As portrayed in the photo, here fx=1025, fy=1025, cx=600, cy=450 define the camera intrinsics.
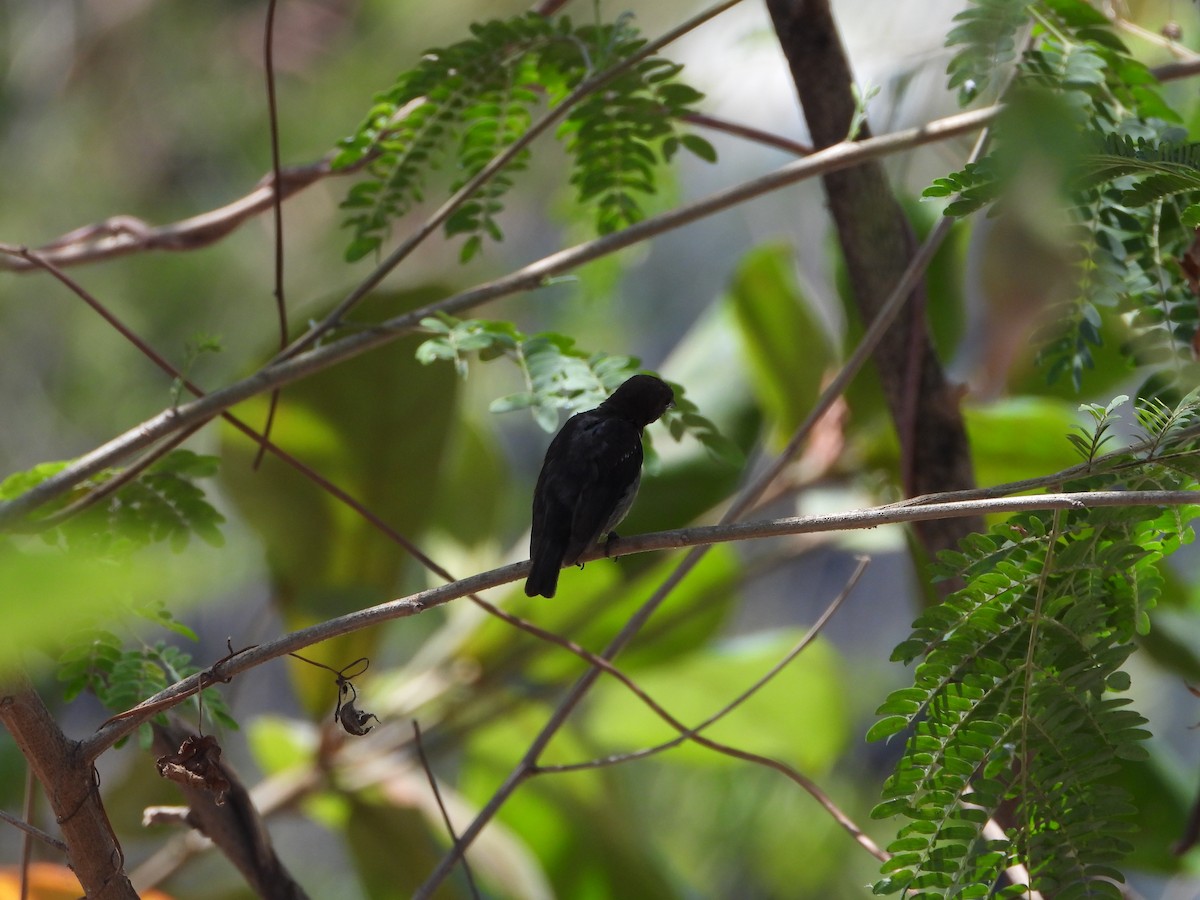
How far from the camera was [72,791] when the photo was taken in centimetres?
67

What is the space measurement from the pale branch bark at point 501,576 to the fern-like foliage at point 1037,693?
0.10 metres

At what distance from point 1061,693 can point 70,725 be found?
172 inches

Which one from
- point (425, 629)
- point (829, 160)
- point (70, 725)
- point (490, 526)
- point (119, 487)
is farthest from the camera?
point (70, 725)

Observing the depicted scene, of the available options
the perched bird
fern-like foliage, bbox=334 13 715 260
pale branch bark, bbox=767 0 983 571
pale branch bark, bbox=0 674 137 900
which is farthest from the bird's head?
pale branch bark, bbox=0 674 137 900

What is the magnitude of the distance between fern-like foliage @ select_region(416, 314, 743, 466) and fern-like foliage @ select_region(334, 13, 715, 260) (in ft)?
0.50

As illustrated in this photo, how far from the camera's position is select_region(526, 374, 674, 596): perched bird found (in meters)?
0.99

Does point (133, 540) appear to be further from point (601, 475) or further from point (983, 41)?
point (983, 41)

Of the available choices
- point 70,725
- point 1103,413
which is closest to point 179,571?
point 1103,413

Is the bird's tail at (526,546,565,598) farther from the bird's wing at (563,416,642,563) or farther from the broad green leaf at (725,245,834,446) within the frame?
the broad green leaf at (725,245,834,446)

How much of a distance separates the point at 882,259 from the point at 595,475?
0.46 m

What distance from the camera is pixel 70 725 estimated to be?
4.20 m

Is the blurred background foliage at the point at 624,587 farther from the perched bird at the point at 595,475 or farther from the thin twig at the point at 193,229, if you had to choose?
the perched bird at the point at 595,475

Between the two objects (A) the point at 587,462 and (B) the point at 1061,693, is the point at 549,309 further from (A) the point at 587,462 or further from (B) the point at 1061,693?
Result: (B) the point at 1061,693

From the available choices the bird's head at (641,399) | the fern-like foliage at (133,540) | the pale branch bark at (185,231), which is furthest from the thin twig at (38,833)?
the pale branch bark at (185,231)
